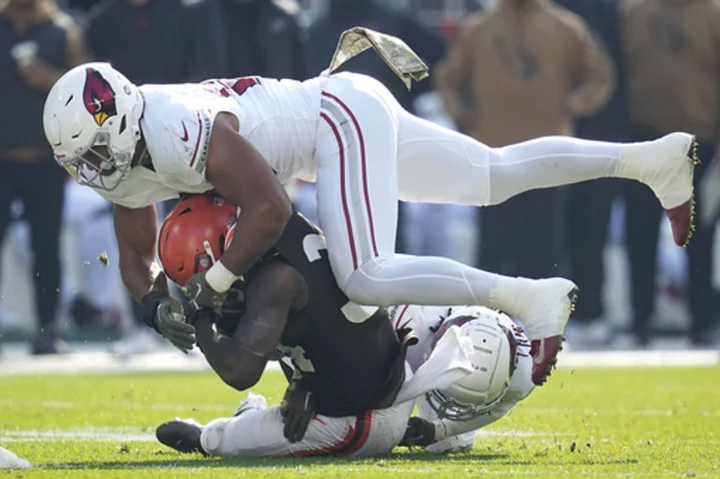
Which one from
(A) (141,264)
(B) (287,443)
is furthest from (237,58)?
(B) (287,443)

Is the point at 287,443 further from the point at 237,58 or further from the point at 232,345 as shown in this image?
the point at 237,58

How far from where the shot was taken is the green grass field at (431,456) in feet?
16.6

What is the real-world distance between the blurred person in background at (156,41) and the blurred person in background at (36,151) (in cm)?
23

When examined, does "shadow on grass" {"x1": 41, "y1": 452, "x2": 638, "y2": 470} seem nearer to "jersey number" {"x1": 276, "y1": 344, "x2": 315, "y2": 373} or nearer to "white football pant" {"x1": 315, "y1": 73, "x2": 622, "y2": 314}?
"jersey number" {"x1": 276, "y1": 344, "x2": 315, "y2": 373}

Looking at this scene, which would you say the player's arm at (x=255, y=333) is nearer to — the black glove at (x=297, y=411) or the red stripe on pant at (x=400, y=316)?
the black glove at (x=297, y=411)

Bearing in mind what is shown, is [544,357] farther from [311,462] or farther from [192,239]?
[192,239]

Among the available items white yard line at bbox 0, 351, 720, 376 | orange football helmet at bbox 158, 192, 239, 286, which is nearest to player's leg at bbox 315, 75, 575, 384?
orange football helmet at bbox 158, 192, 239, 286

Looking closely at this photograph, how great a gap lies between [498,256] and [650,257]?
1093mm

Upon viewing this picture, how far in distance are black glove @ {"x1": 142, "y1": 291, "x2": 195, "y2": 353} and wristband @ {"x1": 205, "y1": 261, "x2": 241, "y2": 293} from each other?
0.15 meters

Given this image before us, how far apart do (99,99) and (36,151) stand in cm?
487

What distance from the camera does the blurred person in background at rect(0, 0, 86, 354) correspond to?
10281 mm

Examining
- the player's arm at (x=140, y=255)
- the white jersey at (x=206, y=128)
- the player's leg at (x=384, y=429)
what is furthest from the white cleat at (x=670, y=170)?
the player's arm at (x=140, y=255)

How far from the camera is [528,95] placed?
1068cm

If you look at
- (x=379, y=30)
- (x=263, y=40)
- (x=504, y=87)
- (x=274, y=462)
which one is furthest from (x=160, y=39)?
(x=274, y=462)
